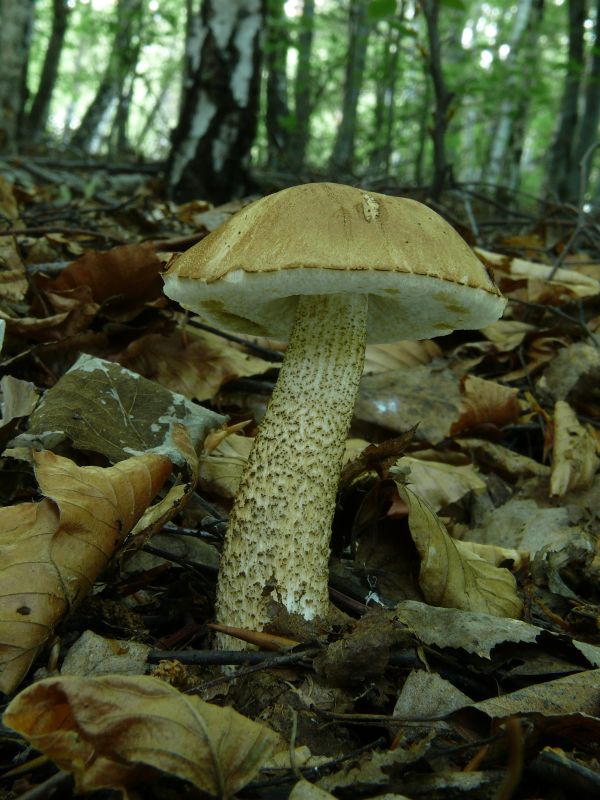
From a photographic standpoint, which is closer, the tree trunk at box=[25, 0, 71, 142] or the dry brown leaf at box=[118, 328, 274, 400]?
the dry brown leaf at box=[118, 328, 274, 400]

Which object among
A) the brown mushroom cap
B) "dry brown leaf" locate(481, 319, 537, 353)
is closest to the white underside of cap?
the brown mushroom cap

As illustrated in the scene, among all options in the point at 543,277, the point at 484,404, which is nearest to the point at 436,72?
the point at 543,277

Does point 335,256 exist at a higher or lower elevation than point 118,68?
lower

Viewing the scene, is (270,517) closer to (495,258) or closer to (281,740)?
(281,740)

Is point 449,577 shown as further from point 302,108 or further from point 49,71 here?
point 49,71

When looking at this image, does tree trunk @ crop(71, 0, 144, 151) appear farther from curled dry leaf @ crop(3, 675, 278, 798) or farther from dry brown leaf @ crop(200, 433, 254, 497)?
curled dry leaf @ crop(3, 675, 278, 798)
